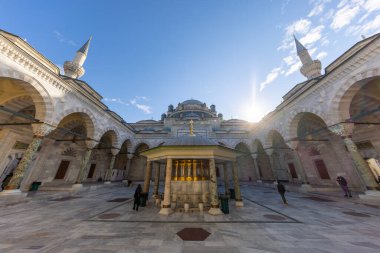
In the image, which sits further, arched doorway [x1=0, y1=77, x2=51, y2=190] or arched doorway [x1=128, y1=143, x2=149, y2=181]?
arched doorway [x1=128, y1=143, x2=149, y2=181]

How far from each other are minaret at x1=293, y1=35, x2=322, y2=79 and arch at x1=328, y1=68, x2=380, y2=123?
1266cm

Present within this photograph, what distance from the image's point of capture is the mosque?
796 cm

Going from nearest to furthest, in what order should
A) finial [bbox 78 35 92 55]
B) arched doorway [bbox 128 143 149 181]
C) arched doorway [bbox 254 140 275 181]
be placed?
finial [bbox 78 35 92 55]
arched doorway [bbox 254 140 275 181]
arched doorway [bbox 128 143 149 181]

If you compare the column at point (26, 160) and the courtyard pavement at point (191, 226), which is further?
the column at point (26, 160)

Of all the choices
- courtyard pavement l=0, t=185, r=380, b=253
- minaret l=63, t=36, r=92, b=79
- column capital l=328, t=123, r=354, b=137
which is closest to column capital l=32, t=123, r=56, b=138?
courtyard pavement l=0, t=185, r=380, b=253

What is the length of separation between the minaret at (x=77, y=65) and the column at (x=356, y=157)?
28537mm

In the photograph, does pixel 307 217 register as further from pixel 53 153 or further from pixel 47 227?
pixel 53 153

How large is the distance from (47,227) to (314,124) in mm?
22159

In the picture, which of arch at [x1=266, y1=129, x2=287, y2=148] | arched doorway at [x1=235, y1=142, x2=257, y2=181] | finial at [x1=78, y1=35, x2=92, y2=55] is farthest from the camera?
arched doorway at [x1=235, y1=142, x2=257, y2=181]

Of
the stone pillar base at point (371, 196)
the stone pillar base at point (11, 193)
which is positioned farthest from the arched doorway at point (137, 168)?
the stone pillar base at point (371, 196)

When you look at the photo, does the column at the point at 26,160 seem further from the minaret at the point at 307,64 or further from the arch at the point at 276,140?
the minaret at the point at 307,64

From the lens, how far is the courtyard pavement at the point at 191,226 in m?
3.71

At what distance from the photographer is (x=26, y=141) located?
43.7 ft

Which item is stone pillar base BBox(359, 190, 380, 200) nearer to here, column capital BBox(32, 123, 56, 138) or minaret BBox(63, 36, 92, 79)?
column capital BBox(32, 123, 56, 138)
